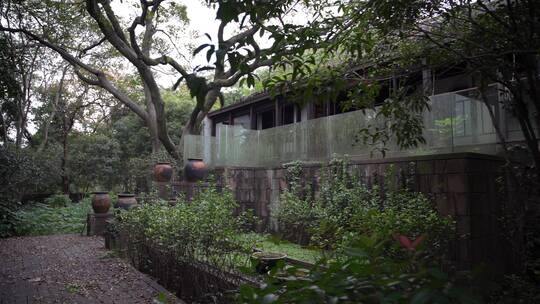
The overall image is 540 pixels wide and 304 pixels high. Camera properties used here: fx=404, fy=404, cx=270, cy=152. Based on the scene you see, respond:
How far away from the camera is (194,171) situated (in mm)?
11367

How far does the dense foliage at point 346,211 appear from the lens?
482 centimetres

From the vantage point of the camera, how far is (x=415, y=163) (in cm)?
614

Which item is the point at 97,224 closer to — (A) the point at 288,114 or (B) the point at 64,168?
(A) the point at 288,114

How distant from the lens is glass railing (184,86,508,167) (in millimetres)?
6637

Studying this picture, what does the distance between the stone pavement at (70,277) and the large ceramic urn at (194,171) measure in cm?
335

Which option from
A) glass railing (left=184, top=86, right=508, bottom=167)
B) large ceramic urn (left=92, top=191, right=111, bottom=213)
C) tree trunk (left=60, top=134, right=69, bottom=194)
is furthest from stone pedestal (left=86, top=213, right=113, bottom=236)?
tree trunk (left=60, top=134, right=69, bottom=194)

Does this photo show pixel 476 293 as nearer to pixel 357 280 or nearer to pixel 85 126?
pixel 357 280

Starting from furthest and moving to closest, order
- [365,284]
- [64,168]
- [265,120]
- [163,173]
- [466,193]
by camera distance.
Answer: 1. [64,168]
2. [265,120]
3. [163,173]
4. [466,193]
5. [365,284]

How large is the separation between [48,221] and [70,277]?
7.37 meters

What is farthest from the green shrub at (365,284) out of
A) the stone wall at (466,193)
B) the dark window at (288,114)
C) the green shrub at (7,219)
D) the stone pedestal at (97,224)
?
the dark window at (288,114)

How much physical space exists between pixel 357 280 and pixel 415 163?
530cm

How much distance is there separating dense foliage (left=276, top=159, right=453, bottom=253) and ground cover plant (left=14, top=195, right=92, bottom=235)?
21.7 feet

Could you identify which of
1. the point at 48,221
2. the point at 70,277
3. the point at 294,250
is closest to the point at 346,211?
the point at 294,250

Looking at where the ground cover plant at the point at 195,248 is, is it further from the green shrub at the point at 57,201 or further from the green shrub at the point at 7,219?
the green shrub at the point at 57,201
